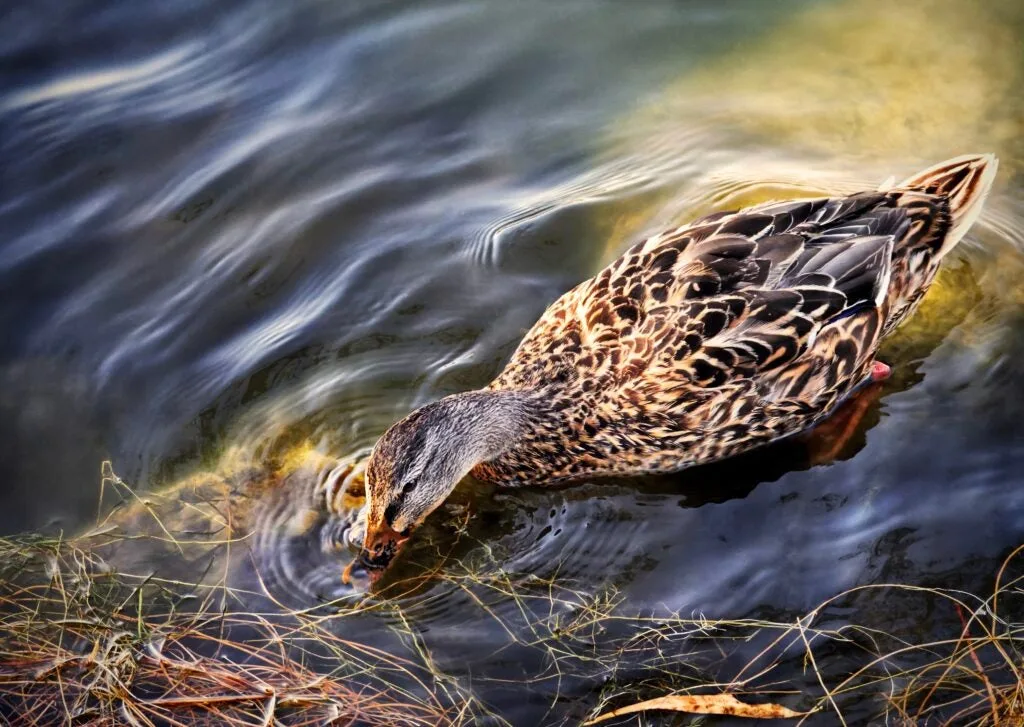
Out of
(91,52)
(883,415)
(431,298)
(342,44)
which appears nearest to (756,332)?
(883,415)

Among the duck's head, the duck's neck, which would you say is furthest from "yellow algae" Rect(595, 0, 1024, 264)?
the duck's head

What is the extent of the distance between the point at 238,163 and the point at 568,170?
7.68 feet

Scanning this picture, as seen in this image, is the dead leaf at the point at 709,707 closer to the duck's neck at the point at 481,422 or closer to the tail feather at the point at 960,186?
the duck's neck at the point at 481,422

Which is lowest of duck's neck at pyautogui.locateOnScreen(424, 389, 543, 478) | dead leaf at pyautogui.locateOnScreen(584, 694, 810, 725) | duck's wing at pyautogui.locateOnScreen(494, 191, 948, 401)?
dead leaf at pyautogui.locateOnScreen(584, 694, 810, 725)

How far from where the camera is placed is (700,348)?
561 cm

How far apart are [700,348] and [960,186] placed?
1.80 m

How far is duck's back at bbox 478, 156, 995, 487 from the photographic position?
5.62m

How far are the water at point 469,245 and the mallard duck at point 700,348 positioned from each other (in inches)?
12.3

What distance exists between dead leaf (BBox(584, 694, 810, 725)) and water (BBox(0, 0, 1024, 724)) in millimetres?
148

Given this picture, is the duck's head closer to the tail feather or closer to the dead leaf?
the dead leaf

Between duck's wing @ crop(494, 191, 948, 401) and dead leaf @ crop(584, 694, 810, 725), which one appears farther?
duck's wing @ crop(494, 191, 948, 401)

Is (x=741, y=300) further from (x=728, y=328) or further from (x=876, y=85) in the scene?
(x=876, y=85)

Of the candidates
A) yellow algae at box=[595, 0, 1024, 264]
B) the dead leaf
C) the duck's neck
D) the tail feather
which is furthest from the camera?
yellow algae at box=[595, 0, 1024, 264]

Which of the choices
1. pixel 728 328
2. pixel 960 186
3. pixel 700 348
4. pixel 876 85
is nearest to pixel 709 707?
pixel 700 348
